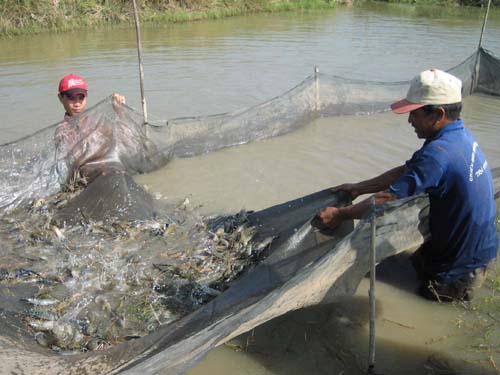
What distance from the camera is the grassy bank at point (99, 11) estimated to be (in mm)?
15836

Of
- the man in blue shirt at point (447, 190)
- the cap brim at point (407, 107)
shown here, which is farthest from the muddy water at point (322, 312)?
the cap brim at point (407, 107)

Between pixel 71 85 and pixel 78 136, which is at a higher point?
pixel 71 85

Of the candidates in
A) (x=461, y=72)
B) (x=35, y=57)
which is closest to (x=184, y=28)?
(x=35, y=57)

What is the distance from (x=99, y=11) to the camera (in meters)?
17.6

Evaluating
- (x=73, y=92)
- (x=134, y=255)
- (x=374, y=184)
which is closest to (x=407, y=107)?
(x=374, y=184)

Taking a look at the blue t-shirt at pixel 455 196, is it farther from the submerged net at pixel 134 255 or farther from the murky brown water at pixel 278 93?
the murky brown water at pixel 278 93

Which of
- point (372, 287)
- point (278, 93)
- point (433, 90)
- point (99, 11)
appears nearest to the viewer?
point (372, 287)

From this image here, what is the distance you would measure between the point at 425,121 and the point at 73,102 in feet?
11.6

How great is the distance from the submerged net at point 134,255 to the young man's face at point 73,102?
0.49 ft

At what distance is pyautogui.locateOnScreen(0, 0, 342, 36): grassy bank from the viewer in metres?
15.8

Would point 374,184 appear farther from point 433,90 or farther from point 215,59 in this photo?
point 215,59

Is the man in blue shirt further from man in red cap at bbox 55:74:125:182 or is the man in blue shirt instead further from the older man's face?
man in red cap at bbox 55:74:125:182

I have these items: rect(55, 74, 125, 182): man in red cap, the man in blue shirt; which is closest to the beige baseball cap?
the man in blue shirt

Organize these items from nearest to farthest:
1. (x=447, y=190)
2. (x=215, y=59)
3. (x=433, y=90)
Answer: (x=433, y=90)
(x=447, y=190)
(x=215, y=59)
